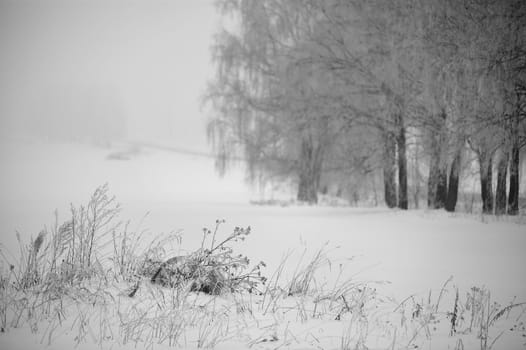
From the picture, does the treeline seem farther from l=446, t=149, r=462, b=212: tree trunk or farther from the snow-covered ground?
the snow-covered ground

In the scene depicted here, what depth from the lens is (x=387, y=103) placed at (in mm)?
10180

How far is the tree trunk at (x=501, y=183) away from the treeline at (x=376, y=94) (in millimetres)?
45

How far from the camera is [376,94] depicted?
10.7 metres

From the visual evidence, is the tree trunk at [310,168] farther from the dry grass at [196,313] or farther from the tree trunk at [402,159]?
the dry grass at [196,313]

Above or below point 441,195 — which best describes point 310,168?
above

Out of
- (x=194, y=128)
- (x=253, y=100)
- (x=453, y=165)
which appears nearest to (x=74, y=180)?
(x=253, y=100)

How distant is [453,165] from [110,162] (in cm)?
2871

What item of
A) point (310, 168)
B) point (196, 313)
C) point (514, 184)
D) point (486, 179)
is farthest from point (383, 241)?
point (310, 168)

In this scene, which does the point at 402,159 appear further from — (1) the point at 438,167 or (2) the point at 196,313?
(2) the point at 196,313

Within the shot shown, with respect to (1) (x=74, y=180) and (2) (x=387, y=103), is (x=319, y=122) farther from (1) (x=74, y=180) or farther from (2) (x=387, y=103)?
(1) (x=74, y=180)

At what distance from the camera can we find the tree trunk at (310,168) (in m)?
13.2

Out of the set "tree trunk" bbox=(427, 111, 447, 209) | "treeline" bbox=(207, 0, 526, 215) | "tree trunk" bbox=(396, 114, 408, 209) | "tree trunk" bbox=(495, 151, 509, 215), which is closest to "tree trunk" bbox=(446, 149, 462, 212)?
"treeline" bbox=(207, 0, 526, 215)

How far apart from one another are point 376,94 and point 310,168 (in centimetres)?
387

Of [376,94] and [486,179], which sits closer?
[486,179]
